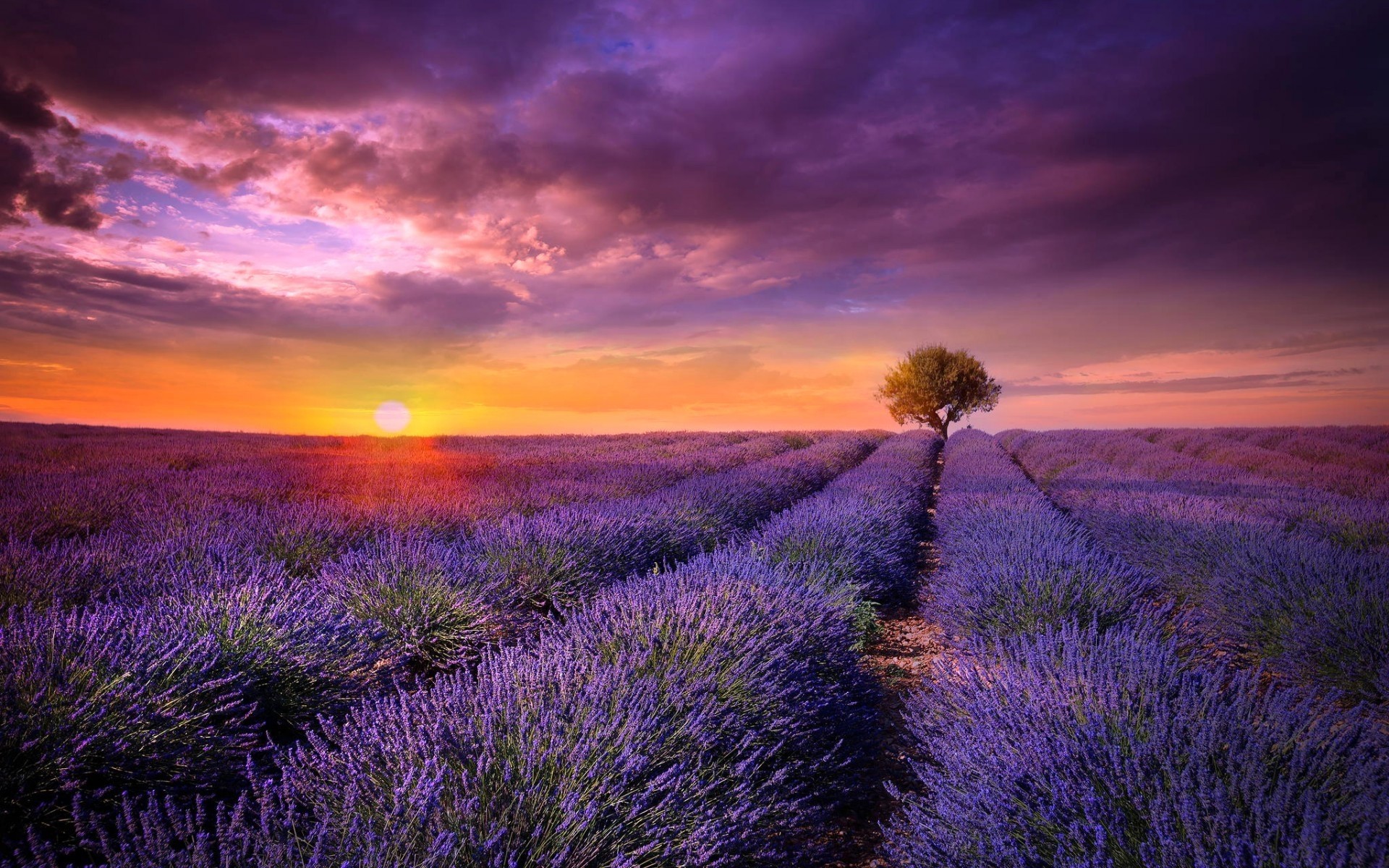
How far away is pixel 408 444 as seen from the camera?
12516 millimetres

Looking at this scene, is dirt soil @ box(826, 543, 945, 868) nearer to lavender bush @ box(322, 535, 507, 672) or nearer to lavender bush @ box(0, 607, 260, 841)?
lavender bush @ box(322, 535, 507, 672)

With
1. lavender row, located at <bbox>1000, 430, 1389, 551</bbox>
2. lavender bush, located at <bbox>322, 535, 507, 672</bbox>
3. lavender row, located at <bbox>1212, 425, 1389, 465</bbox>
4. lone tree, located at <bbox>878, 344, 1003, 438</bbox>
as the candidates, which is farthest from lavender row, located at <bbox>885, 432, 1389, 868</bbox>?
lone tree, located at <bbox>878, 344, 1003, 438</bbox>

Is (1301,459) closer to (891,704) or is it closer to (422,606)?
(891,704)

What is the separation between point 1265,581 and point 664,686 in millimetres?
4165

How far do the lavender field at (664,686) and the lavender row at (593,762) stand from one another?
1 cm

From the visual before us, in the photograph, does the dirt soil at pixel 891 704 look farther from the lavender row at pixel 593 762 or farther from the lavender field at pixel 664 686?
the lavender row at pixel 593 762

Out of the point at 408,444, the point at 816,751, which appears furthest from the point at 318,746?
the point at 408,444

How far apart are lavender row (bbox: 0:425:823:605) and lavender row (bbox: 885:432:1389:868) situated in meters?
3.54

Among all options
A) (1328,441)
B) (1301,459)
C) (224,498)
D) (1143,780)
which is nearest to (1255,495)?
(1301,459)

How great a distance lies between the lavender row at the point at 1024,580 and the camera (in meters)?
3.34

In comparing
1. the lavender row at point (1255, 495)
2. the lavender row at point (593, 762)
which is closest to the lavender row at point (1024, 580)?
the lavender row at point (593, 762)

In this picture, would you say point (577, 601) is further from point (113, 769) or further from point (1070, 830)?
point (1070, 830)

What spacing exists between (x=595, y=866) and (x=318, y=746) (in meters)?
0.83

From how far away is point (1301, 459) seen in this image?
1162 cm
